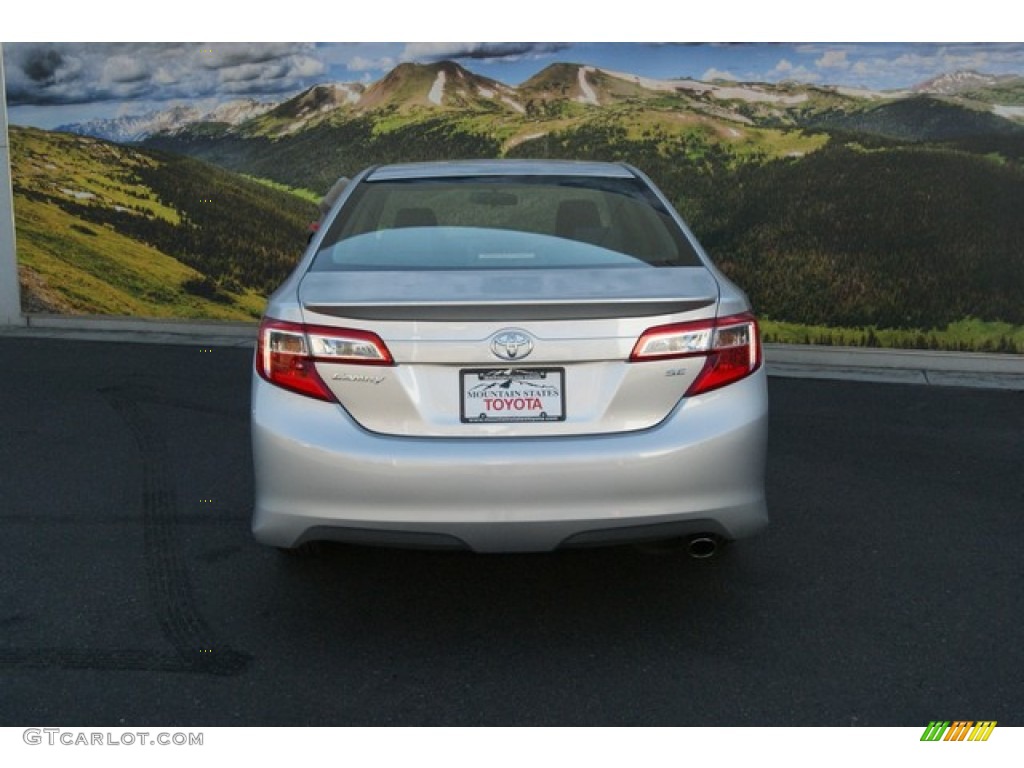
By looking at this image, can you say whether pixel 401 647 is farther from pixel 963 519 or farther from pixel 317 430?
pixel 963 519

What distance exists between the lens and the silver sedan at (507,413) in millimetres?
3455

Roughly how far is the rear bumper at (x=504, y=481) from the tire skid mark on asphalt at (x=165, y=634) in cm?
48

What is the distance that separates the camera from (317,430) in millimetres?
3539

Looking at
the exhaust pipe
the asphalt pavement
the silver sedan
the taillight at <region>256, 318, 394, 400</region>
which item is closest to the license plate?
the silver sedan

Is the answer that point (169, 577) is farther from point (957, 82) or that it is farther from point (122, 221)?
point (122, 221)

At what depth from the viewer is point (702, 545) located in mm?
3773

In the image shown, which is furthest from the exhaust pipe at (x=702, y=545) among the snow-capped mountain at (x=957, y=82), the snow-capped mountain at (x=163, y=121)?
the snow-capped mountain at (x=163, y=121)

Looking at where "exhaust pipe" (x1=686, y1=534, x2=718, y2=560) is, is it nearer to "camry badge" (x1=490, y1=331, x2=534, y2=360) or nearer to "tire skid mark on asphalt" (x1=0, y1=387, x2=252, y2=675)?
"camry badge" (x1=490, y1=331, x2=534, y2=360)

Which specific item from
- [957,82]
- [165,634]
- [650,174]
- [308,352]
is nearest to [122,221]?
[650,174]

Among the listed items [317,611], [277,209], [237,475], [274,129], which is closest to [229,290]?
[277,209]

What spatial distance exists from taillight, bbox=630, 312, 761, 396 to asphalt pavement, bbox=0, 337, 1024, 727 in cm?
92

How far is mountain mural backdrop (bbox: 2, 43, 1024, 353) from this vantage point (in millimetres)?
9836

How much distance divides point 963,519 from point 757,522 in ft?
6.57
